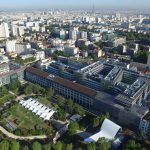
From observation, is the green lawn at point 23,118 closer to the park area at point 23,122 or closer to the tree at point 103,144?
the park area at point 23,122

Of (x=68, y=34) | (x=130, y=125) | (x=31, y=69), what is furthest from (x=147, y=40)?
(x=130, y=125)

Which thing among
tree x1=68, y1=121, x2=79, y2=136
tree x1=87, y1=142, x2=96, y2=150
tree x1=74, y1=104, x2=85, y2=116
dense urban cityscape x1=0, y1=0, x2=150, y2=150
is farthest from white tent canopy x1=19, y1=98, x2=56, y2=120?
tree x1=87, y1=142, x2=96, y2=150

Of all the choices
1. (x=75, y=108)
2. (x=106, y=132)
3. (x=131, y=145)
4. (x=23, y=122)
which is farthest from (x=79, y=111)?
(x=131, y=145)

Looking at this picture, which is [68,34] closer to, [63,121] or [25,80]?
[25,80]

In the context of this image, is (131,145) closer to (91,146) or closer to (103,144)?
(103,144)

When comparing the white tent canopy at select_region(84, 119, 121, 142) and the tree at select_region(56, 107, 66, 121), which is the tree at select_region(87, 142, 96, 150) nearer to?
the white tent canopy at select_region(84, 119, 121, 142)

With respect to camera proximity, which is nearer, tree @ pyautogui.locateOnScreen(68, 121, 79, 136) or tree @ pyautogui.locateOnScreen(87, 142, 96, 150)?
tree @ pyautogui.locateOnScreen(87, 142, 96, 150)
